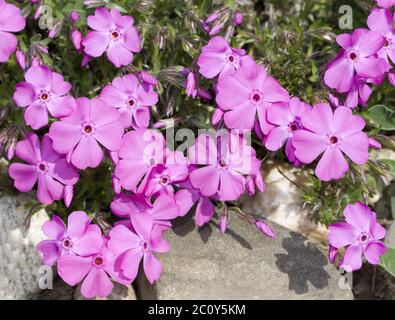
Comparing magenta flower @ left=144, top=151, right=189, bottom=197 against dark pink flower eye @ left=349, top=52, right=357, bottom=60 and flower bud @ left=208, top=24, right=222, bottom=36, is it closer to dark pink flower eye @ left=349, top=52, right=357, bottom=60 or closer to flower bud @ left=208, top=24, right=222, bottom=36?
flower bud @ left=208, top=24, right=222, bottom=36

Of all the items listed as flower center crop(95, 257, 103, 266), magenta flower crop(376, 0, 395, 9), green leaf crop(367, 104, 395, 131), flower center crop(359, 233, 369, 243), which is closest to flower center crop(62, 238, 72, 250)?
flower center crop(95, 257, 103, 266)

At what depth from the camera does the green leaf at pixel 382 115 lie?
300 centimetres

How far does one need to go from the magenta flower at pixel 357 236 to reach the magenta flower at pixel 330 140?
165 mm

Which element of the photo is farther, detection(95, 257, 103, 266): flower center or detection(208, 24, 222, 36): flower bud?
detection(208, 24, 222, 36): flower bud

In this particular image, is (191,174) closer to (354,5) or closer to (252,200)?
(252,200)

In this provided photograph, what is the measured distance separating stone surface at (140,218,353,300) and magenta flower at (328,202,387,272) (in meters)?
0.29

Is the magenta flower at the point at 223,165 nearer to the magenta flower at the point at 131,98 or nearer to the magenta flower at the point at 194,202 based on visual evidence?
the magenta flower at the point at 194,202

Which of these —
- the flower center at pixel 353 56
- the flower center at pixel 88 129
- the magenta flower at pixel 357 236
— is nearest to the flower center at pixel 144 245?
the flower center at pixel 88 129

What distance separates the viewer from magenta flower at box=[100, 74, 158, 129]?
2730 mm

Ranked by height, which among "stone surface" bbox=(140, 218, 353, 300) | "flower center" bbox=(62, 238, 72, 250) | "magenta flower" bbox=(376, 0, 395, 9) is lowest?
"stone surface" bbox=(140, 218, 353, 300)

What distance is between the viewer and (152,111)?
9.96 feet

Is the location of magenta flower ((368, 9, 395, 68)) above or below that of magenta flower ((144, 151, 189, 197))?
above

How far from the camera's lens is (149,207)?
103 inches

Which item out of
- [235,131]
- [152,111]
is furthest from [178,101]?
[235,131]
